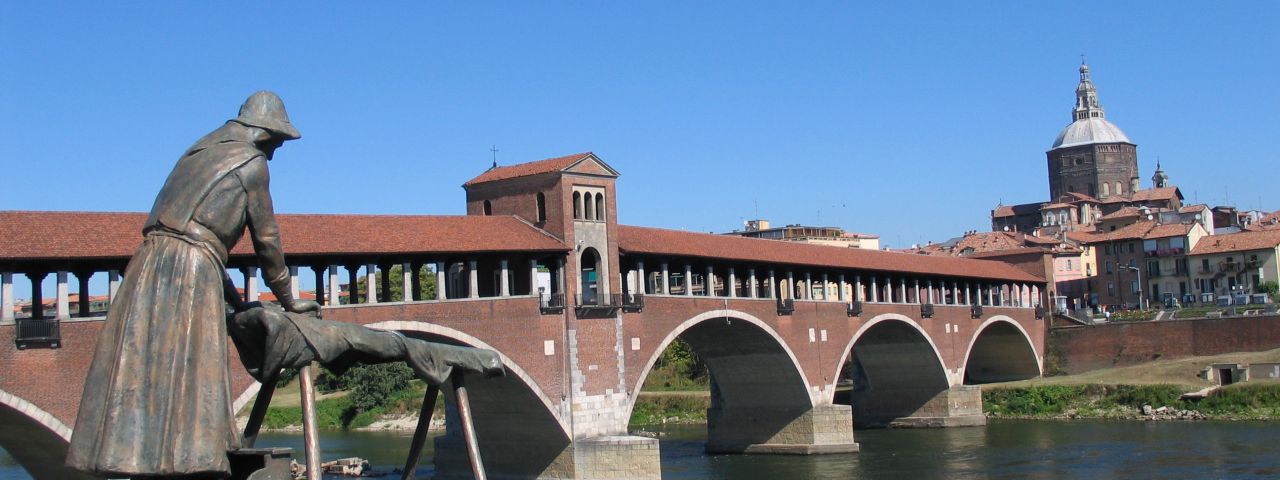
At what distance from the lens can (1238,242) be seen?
7381 cm

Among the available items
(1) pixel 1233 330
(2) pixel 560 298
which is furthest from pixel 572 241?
(1) pixel 1233 330

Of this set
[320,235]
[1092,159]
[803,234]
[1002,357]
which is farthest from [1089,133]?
[320,235]

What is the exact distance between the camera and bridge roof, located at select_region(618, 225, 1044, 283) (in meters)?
36.8

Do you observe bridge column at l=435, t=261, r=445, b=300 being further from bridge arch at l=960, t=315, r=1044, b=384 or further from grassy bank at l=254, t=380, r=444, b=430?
bridge arch at l=960, t=315, r=1044, b=384

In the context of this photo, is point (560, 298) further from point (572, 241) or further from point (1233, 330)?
point (1233, 330)

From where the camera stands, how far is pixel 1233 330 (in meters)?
55.4

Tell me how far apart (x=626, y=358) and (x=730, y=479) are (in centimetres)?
488

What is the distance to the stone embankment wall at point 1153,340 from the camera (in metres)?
54.9

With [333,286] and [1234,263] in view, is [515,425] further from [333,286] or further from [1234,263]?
[1234,263]

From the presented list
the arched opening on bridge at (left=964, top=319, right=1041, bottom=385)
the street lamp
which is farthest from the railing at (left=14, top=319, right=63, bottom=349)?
the street lamp

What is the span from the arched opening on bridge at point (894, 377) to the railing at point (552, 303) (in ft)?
66.0

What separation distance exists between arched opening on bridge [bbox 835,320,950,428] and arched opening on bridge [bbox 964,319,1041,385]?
817 centimetres

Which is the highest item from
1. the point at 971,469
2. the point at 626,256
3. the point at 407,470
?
the point at 626,256

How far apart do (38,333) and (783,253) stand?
23856 millimetres
